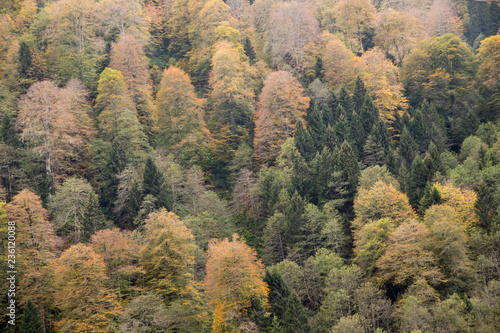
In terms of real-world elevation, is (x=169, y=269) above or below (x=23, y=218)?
below

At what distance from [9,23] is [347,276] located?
7521 cm

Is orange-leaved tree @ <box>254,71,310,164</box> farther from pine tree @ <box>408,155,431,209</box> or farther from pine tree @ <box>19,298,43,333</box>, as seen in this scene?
pine tree @ <box>19,298,43,333</box>

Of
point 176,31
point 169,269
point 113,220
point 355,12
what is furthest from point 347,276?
point 176,31

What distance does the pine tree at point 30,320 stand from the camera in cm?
3347

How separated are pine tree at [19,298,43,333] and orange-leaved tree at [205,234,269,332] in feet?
47.0

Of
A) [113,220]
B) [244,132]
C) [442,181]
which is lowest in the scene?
[113,220]

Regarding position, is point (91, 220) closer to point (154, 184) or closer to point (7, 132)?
point (154, 184)

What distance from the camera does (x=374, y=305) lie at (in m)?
37.2

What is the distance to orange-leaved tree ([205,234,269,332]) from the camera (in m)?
36.6

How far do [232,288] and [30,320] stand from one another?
54.8 feet

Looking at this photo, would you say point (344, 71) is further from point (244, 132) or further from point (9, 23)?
point (9, 23)

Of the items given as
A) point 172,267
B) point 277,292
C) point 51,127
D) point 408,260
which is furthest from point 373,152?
point 51,127

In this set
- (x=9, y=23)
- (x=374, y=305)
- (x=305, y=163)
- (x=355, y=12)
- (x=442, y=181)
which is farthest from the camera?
(x=355, y=12)

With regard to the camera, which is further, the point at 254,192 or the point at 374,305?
the point at 254,192
